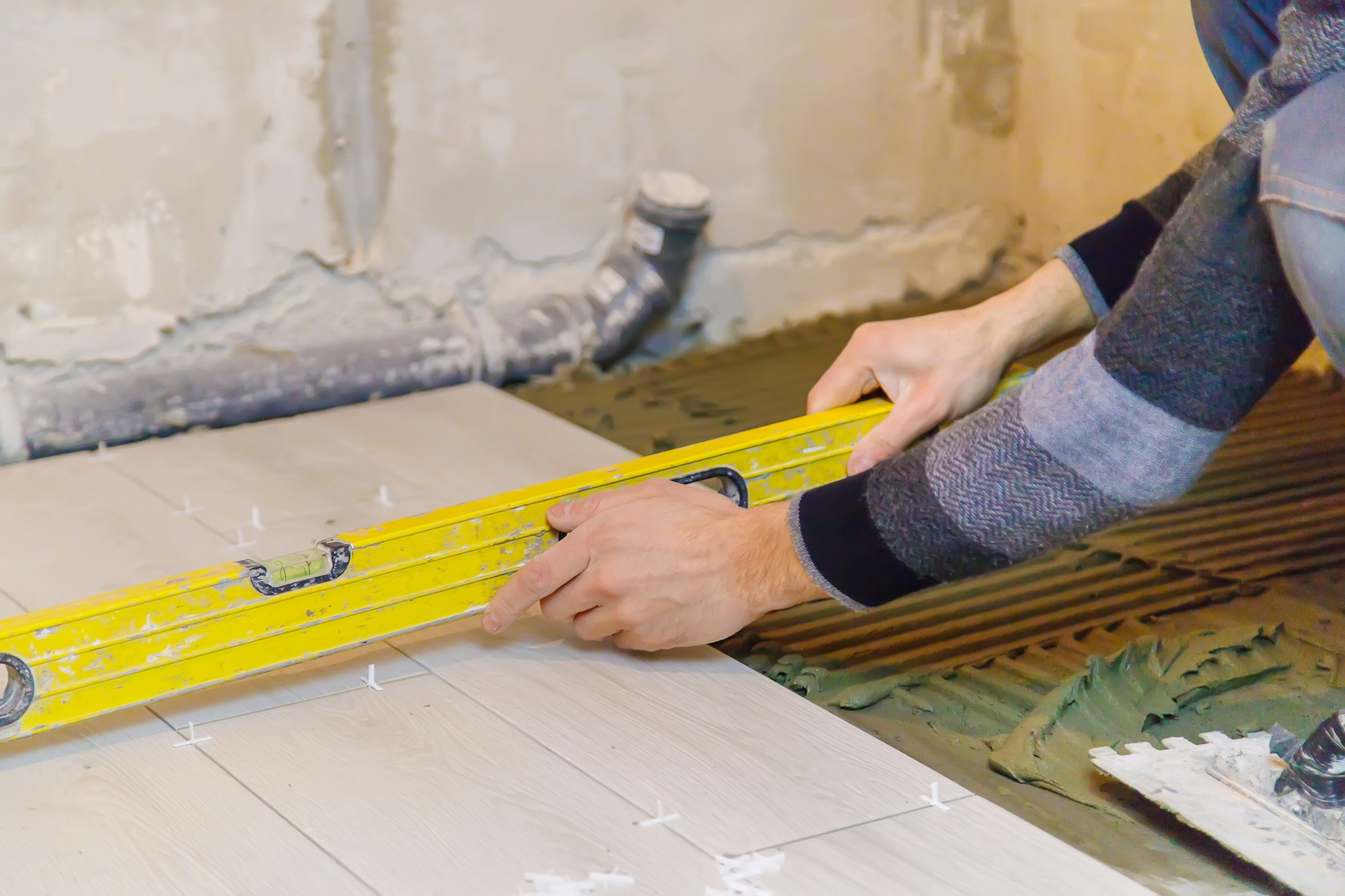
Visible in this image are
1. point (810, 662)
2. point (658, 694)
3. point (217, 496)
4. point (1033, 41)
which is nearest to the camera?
point (658, 694)

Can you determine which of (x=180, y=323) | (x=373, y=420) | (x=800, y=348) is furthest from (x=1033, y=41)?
(x=180, y=323)

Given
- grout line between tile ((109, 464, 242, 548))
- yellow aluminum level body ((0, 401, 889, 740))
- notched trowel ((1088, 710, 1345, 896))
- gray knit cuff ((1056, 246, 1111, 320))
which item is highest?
gray knit cuff ((1056, 246, 1111, 320))

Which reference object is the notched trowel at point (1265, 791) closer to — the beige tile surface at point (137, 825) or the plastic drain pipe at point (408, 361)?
the beige tile surface at point (137, 825)

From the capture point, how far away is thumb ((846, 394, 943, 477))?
5.26ft

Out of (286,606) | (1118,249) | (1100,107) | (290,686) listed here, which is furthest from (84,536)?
(1100,107)

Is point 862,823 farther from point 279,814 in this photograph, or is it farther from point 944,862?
point 279,814

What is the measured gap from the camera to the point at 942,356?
1.65 metres

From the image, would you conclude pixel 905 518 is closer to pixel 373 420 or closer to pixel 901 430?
pixel 901 430

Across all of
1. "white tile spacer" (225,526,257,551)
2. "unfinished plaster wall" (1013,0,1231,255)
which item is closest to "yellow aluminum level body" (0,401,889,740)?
"white tile spacer" (225,526,257,551)

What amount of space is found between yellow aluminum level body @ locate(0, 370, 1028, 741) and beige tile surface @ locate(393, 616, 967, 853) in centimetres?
14

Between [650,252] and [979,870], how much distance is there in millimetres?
1854

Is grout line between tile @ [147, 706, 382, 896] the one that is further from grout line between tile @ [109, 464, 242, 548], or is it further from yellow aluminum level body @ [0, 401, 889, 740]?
grout line between tile @ [109, 464, 242, 548]

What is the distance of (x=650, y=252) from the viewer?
9.42 feet

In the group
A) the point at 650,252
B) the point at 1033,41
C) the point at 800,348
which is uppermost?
the point at 1033,41
